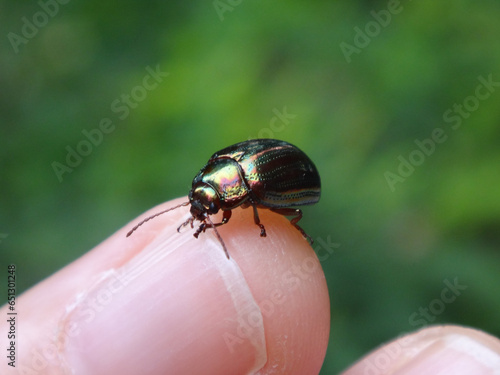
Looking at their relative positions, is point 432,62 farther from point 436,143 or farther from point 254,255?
point 254,255

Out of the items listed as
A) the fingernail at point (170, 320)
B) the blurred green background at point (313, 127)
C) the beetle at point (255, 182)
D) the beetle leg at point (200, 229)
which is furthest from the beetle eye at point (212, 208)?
the blurred green background at point (313, 127)

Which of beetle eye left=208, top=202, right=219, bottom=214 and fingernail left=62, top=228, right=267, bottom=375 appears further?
beetle eye left=208, top=202, right=219, bottom=214

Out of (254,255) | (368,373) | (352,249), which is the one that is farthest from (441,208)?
(254,255)

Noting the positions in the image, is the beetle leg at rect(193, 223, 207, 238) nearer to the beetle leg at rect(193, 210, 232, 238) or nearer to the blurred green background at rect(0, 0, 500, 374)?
the beetle leg at rect(193, 210, 232, 238)

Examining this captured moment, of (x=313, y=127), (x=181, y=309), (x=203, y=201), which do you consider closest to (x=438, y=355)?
(x=181, y=309)

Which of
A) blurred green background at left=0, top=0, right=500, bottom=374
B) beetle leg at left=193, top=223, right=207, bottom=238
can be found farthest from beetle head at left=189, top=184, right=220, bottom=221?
blurred green background at left=0, top=0, right=500, bottom=374

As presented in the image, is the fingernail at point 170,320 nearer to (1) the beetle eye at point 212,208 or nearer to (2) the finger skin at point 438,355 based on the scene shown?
(1) the beetle eye at point 212,208

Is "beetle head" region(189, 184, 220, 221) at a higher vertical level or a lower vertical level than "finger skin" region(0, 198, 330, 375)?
higher

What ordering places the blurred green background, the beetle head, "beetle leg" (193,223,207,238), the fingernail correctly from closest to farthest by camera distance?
the fingernail
"beetle leg" (193,223,207,238)
the beetle head
the blurred green background
